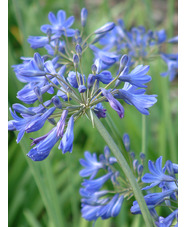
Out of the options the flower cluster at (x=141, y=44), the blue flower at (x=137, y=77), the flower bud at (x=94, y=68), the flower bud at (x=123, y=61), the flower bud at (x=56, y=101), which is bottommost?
the flower bud at (x=56, y=101)

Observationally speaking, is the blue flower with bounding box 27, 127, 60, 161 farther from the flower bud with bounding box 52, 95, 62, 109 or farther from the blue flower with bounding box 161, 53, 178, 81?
the blue flower with bounding box 161, 53, 178, 81

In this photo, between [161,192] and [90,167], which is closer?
[161,192]

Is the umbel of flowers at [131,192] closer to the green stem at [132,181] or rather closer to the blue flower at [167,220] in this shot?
the blue flower at [167,220]

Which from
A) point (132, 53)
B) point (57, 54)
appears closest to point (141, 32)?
point (132, 53)

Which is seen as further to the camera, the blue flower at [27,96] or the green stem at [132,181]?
the blue flower at [27,96]

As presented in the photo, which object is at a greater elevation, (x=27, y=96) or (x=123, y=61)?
(x=123, y=61)

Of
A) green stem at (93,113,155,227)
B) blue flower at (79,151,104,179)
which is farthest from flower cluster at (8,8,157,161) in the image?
blue flower at (79,151,104,179)

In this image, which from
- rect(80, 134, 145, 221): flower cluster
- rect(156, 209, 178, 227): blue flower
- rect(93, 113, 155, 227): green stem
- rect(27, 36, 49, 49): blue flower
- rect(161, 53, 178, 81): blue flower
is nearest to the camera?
rect(93, 113, 155, 227): green stem

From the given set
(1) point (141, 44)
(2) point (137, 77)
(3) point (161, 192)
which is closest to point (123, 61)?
A: (2) point (137, 77)

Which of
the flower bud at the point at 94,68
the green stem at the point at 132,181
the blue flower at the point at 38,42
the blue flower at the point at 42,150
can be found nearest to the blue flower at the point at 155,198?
the green stem at the point at 132,181

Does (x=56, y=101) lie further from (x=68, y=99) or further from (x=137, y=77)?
(x=137, y=77)

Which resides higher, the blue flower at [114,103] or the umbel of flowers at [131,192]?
the blue flower at [114,103]
